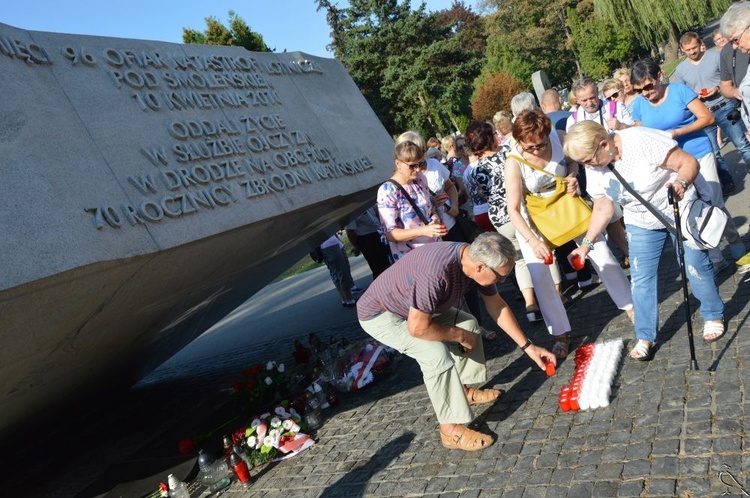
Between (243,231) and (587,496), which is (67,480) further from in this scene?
(587,496)

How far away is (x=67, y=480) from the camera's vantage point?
20.8 feet

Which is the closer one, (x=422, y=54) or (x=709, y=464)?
(x=709, y=464)

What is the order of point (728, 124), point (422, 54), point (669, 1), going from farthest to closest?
1. point (422, 54)
2. point (669, 1)
3. point (728, 124)

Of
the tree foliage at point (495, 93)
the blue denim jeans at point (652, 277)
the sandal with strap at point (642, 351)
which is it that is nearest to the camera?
the blue denim jeans at point (652, 277)

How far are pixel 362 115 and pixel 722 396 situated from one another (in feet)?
17.8

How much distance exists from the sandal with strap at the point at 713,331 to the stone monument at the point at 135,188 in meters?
3.37

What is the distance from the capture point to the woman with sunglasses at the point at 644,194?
13.7 feet

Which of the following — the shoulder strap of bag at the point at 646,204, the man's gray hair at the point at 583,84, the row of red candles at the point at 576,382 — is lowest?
the row of red candles at the point at 576,382

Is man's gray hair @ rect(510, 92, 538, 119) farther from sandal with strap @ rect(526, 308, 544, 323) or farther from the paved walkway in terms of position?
the paved walkway

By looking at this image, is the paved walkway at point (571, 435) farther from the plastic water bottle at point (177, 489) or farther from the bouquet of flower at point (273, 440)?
the plastic water bottle at point (177, 489)

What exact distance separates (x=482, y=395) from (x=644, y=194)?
1842 millimetres

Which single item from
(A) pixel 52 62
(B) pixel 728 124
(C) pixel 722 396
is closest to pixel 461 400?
(C) pixel 722 396

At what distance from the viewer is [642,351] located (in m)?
4.59

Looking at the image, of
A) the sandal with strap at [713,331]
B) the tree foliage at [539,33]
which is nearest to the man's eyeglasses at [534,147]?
the sandal with strap at [713,331]
